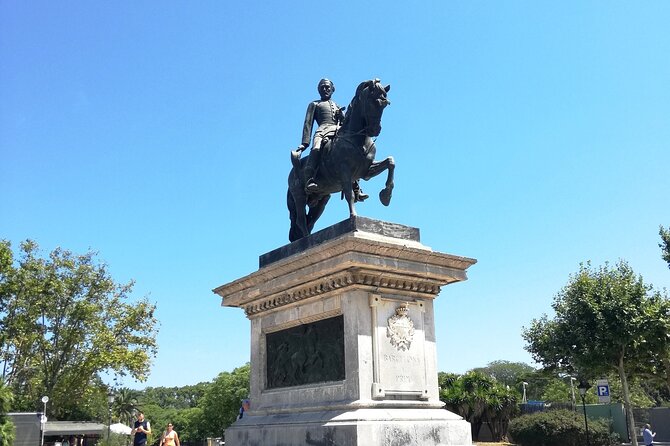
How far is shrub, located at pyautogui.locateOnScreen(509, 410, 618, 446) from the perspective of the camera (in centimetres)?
2917

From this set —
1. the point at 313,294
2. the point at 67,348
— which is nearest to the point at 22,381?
the point at 67,348

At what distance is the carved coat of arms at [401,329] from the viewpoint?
7.68 m

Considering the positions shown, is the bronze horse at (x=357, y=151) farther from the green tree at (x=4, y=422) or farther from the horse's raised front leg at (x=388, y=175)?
the green tree at (x=4, y=422)

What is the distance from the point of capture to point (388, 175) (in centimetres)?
907

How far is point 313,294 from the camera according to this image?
8.17 meters

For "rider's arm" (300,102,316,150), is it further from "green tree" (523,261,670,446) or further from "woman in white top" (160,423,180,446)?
"green tree" (523,261,670,446)

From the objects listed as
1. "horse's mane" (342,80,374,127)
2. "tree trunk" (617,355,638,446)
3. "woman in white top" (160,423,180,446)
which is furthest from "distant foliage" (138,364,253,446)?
"horse's mane" (342,80,374,127)

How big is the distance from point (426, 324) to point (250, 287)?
8.84 ft

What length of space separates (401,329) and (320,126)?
3517 millimetres

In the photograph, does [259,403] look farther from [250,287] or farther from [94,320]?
[94,320]

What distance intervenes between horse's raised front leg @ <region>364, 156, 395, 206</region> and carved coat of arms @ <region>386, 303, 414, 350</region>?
185cm

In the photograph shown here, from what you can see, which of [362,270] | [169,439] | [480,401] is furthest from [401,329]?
[480,401]

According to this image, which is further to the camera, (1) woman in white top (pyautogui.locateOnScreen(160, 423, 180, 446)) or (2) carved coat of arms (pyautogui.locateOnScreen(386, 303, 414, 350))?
(1) woman in white top (pyautogui.locateOnScreen(160, 423, 180, 446))

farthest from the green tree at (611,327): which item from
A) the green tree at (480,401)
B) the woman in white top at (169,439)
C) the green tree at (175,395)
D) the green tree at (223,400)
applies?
the green tree at (175,395)
